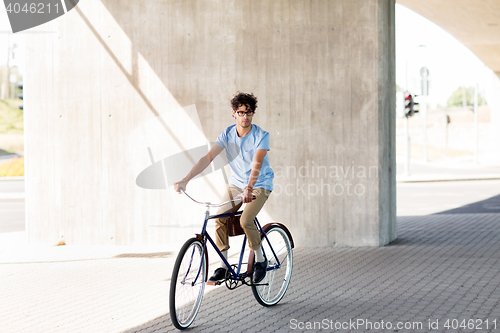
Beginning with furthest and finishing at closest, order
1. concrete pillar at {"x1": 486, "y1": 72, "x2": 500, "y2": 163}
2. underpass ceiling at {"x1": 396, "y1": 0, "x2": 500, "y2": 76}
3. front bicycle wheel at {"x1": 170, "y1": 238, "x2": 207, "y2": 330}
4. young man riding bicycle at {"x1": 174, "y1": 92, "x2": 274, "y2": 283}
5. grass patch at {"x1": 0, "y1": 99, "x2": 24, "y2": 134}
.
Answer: grass patch at {"x1": 0, "y1": 99, "x2": 24, "y2": 134} < concrete pillar at {"x1": 486, "y1": 72, "x2": 500, "y2": 163} < underpass ceiling at {"x1": 396, "y1": 0, "x2": 500, "y2": 76} < young man riding bicycle at {"x1": 174, "y1": 92, "x2": 274, "y2": 283} < front bicycle wheel at {"x1": 170, "y1": 238, "x2": 207, "y2": 330}

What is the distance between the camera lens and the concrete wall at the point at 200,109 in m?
8.84

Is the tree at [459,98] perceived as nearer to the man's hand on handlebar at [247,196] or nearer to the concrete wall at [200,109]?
the concrete wall at [200,109]

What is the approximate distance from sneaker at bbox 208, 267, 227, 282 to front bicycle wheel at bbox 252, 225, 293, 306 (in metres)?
0.40

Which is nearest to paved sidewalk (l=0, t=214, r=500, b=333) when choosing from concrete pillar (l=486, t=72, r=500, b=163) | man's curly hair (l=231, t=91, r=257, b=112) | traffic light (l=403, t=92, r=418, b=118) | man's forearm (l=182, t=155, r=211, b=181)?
man's forearm (l=182, t=155, r=211, b=181)

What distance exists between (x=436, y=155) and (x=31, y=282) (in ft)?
179

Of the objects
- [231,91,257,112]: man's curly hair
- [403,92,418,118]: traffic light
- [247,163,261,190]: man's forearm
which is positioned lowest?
[247,163,261,190]: man's forearm

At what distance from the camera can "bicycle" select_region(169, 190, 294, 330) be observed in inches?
182

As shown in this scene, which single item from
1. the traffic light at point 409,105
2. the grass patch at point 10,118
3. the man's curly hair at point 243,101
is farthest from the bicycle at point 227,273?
the grass patch at point 10,118

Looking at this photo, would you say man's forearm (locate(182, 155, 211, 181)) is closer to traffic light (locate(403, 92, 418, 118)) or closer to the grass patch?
traffic light (locate(403, 92, 418, 118))

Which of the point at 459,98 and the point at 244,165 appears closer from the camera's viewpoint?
the point at 244,165

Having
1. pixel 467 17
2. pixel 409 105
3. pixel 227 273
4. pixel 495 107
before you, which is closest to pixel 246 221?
pixel 227 273

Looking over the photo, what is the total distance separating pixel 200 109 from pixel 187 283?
189 inches

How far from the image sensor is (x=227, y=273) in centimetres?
507

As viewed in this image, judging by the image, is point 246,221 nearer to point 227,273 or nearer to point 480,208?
point 227,273
